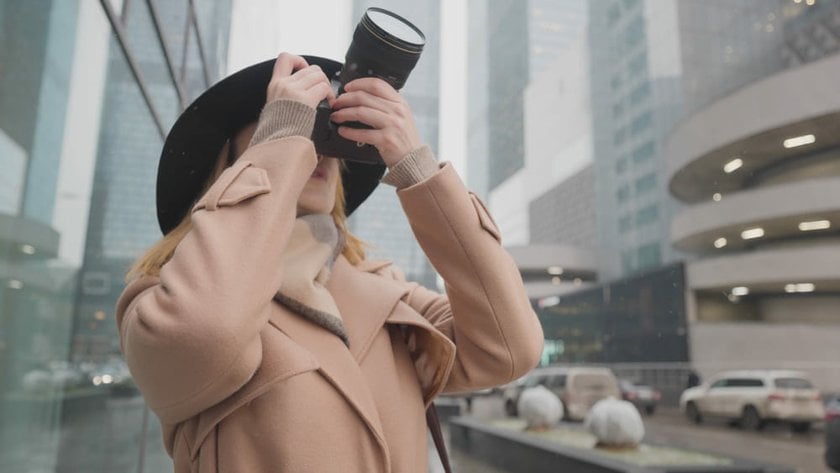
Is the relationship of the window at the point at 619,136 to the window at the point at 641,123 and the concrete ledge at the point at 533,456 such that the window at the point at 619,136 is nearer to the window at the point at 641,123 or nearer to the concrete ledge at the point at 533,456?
the window at the point at 641,123

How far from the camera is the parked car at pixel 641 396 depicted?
14.2m

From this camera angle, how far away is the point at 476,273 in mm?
720

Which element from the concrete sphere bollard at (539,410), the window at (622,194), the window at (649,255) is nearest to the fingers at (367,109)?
the concrete sphere bollard at (539,410)

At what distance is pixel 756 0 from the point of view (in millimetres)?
26375

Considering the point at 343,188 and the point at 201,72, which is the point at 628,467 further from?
the point at 201,72

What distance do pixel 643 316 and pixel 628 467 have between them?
18.8 metres

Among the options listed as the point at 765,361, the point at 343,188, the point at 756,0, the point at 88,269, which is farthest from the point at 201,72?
the point at 756,0

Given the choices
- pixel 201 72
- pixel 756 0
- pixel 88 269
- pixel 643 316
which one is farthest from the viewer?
pixel 756 0

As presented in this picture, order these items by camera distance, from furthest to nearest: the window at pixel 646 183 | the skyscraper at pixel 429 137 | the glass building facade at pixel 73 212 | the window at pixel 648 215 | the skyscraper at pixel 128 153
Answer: the window at pixel 646 183, the window at pixel 648 215, the skyscraper at pixel 128 153, the skyscraper at pixel 429 137, the glass building facade at pixel 73 212

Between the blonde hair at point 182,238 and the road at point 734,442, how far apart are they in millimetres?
6039

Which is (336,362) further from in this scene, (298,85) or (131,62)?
(131,62)

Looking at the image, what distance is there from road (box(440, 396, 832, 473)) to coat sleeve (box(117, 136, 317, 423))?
249 inches

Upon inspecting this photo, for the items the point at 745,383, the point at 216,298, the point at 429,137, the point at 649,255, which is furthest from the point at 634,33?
the point at 216,298

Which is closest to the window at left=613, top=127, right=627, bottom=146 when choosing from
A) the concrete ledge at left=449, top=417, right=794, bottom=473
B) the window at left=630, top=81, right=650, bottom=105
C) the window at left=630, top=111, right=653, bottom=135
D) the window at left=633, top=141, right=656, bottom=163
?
the window at left=630, top=111, right=653, bottom=135
